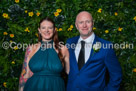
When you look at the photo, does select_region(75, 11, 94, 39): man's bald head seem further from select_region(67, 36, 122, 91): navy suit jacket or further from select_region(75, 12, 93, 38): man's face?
select_region(67, 36, 122, 91): navy suit jacket

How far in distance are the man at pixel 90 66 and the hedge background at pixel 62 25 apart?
2.96ft

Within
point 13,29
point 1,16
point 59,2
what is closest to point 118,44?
point 59,2

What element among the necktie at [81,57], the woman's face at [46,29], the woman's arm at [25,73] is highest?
the woman's face at [46,29]

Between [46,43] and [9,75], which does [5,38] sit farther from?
[46,43]

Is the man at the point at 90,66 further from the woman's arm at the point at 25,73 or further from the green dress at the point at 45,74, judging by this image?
the woman's arm at the point at 25,73

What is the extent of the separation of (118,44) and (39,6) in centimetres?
171

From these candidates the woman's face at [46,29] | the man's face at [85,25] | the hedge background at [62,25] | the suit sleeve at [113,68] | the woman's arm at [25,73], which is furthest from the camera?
the hedge background at [62,25]

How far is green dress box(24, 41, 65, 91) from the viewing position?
8.14 ft

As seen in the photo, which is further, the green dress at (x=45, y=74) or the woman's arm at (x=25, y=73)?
the woman's arm at (x=25, y=73)

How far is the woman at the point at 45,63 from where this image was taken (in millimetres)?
2490

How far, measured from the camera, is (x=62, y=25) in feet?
11.1

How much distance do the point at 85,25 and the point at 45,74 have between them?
0.91m

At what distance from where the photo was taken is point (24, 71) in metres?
2.72

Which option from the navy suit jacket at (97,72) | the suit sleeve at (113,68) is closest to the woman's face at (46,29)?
the navy suit jacket at (97,72)
